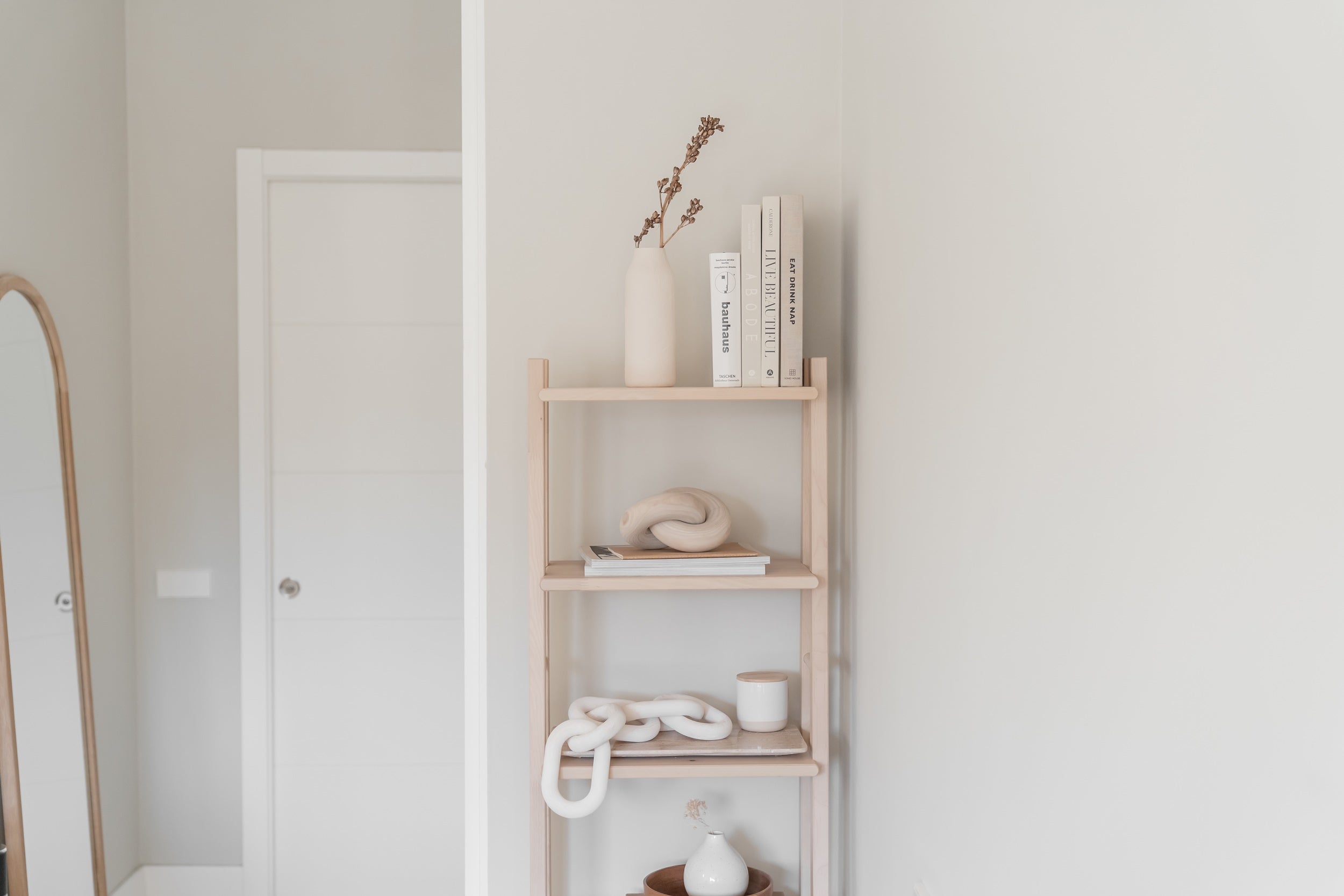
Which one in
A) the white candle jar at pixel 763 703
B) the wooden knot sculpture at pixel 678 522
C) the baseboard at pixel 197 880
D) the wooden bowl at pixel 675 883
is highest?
the wooden knot sculpture at pixel 678 522

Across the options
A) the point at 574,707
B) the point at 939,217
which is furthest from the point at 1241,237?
the point at 574,707

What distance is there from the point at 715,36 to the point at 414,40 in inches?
53.9

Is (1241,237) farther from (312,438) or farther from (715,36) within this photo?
(312,438)

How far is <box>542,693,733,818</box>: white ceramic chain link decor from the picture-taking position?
1259 mm

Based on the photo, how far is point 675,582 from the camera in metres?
1.27

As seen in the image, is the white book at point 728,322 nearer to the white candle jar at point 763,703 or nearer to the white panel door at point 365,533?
the white candle jar at point 763,703

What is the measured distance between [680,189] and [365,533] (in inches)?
60.6

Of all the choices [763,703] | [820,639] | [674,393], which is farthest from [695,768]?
[674,393]

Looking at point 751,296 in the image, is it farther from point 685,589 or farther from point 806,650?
point 806,650

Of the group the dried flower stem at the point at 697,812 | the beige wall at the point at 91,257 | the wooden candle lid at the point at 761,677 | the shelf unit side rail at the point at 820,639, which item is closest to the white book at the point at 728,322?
the shelf unit side rail at the point at 820,639

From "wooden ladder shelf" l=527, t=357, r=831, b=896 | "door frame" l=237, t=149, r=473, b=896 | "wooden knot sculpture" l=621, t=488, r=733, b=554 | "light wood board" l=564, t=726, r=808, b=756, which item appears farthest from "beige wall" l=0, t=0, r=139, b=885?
"light wood board" l=564, t=726, r=808, b=756

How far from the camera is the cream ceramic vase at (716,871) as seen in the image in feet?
4.25

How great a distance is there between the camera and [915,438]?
3.53ft

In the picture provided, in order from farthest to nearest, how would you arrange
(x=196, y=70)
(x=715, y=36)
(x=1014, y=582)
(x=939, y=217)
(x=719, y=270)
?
1. (x=196, y=70)
2. (x=715, y=36)
3. (x=719, y=270)
4. (x=939, y=217)
5. (x=1014, y=582)
